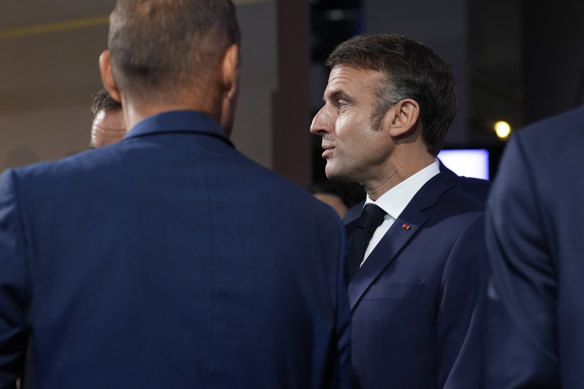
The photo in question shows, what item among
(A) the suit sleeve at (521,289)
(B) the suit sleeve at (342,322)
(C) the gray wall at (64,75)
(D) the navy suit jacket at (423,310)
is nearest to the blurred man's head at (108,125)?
(D) the navy suit jacket at (423,310)

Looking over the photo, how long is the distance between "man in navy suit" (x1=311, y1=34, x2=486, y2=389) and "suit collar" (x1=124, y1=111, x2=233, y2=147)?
0.81 m

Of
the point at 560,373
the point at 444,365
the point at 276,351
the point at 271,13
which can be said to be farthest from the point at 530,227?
the point at 271,13

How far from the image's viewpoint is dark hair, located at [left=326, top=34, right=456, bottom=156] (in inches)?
90.4

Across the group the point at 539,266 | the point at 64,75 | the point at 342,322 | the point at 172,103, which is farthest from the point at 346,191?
the point at 539,266

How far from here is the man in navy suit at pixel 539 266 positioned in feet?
3.74

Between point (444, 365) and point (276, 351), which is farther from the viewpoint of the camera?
point (444, 365)

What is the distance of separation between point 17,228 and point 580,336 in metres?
0.78

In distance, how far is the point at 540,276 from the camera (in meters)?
1.16

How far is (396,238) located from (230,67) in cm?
86

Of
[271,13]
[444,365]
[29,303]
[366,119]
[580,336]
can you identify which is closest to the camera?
[580,336]

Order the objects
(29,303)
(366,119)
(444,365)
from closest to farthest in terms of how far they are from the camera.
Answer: (29,303) < (444,365) < (366,119)

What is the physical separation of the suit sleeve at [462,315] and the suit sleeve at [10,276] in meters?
0.99

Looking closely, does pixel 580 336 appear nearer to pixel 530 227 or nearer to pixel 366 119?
pixel 530 227

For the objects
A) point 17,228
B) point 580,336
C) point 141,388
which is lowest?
point 141,388
